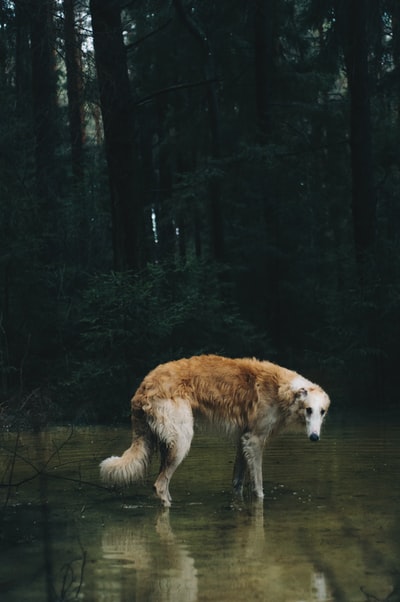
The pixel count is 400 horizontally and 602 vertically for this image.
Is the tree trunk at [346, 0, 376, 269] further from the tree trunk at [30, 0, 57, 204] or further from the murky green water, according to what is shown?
the murky green water

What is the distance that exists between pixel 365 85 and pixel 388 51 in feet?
7.63

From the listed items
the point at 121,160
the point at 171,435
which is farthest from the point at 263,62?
the point at 171,435

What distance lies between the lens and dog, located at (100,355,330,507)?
912 centimetres

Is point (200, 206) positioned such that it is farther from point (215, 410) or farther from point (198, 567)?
point (198, 567)

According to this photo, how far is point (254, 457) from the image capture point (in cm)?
946

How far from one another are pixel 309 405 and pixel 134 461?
1.82 meters

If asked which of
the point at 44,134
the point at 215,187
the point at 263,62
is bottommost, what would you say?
the point at 215,187

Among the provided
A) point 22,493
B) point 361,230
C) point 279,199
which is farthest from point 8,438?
point 279,199

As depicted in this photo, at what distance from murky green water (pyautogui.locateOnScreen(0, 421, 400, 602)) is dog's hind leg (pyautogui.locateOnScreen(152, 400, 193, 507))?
32cm

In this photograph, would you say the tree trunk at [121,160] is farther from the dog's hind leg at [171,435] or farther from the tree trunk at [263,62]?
the dog's hind leg at [171,435]

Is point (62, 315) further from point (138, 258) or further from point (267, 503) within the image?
point (267, 503)

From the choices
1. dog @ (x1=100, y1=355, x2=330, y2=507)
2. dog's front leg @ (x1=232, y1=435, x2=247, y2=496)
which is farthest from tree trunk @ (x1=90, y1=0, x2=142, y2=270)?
dog's front leg @ (x1=232, y1=435, x2=247, y2=496)

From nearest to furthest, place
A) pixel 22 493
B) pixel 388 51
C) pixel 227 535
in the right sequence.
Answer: pixel 227 535 → pixel 22 493 → pixel 388 51

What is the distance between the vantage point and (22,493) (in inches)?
377
